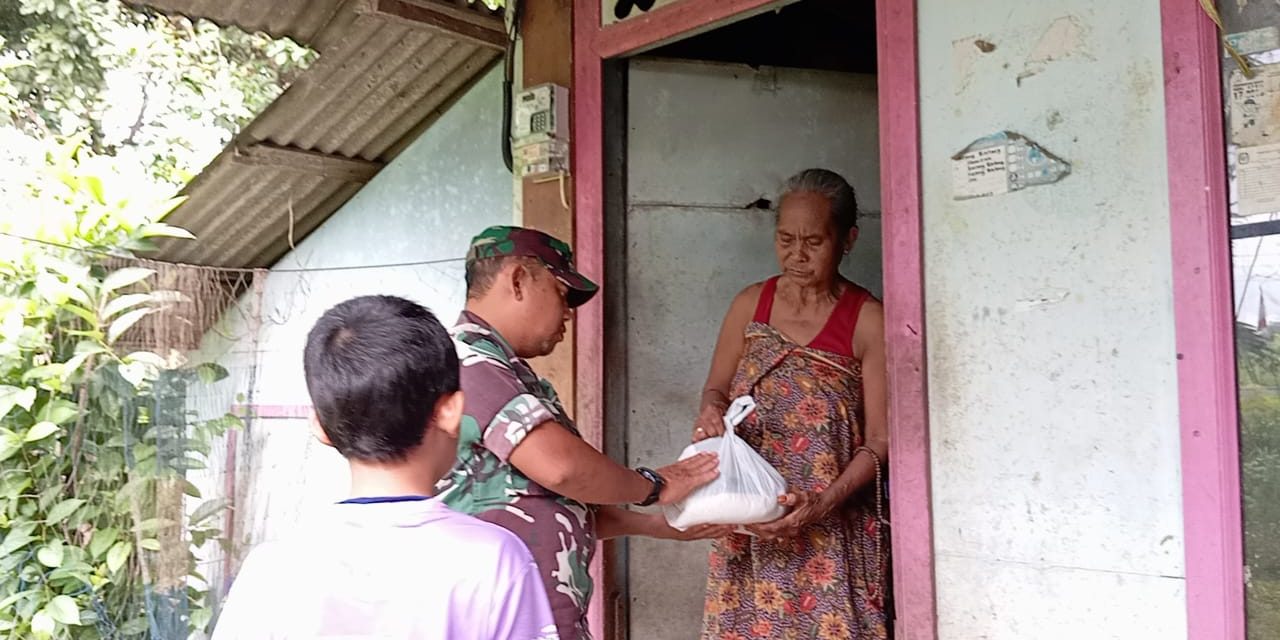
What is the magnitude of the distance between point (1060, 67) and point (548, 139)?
170 centimetres

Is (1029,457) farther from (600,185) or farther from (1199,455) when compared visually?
(600,185)

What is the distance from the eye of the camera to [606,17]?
3.27 meters

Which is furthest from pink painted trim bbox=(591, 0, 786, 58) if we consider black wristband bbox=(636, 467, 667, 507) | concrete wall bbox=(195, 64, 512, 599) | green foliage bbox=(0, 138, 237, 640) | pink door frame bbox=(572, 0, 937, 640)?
green foliage bbox=(0, 138, 237, 640)

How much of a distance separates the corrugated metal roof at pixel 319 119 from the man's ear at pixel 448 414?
2612 millimetres

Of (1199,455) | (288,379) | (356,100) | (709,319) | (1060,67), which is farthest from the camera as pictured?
(288,379)

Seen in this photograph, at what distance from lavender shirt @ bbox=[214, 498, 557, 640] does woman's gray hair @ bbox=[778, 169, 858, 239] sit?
5.98 feet

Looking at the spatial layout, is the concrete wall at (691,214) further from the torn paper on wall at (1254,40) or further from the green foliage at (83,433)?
the torn paper on wall at (1254,40)

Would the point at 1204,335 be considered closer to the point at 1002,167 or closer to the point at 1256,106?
the point at 1256,106

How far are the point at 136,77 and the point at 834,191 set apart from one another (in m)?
7.50

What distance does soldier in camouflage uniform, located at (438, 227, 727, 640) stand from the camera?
1.88m

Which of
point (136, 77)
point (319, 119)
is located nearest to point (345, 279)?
point (319, 119)

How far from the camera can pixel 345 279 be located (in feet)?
15.4

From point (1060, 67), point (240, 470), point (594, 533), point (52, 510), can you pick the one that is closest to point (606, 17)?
point (1060, 67)

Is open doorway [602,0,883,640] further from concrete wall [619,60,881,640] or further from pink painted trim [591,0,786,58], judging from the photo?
pink painted trim [591,0,786,58]
